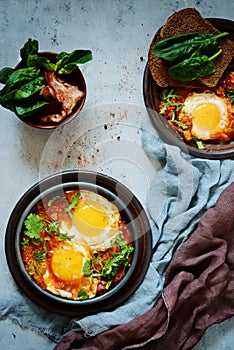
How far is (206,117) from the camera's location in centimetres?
Answer: 311

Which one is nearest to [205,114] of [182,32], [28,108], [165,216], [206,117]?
[206,117]

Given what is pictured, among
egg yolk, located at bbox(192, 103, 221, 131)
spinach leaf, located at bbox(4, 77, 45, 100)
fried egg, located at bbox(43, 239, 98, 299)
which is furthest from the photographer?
egg yolk, located at bbox(192, 103, 221, 131)

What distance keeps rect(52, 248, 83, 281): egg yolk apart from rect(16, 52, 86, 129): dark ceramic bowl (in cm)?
60

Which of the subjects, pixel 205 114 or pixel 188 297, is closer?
pixel 188 297

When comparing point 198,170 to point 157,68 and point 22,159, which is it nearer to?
point 157,68

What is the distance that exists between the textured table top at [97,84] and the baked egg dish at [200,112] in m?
0.15

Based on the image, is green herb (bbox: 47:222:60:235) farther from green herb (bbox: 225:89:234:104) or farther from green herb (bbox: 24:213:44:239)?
green herb (bbox: 225:89:234:104)

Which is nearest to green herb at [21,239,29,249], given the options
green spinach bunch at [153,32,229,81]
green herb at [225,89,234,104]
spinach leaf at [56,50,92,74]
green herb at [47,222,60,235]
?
green herb at [47,222,60,235]

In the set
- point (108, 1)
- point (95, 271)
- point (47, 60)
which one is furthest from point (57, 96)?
point (95, 271)

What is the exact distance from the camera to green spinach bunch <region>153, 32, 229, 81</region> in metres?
3.04

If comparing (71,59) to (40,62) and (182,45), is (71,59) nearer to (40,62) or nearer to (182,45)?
(40,62)

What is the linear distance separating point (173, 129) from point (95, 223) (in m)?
0.60

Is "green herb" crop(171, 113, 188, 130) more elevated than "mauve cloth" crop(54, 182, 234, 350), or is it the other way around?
"green herb" crop(171, 113, 188, 130)

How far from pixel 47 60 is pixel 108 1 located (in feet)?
1.69
